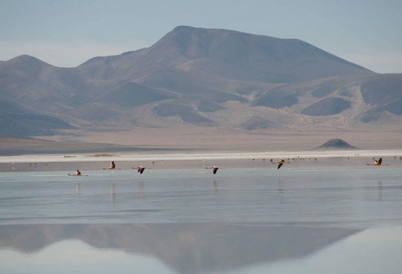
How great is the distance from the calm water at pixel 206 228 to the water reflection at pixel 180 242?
2cm

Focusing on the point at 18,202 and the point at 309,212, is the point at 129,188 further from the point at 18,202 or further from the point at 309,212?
the point at 309,212

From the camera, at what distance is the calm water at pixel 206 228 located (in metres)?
15.7

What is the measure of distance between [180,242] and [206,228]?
6.10ft

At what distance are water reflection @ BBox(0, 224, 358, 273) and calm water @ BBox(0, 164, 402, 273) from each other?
0.02 meters

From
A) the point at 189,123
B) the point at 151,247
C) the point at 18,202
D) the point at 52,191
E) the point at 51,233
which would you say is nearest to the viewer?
the point at 151,247

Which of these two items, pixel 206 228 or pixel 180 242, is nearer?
pixel 180 242

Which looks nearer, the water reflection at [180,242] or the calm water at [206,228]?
the calm water at [206,228]

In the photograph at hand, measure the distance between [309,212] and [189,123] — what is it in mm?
156878

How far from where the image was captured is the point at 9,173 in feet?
158

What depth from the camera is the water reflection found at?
52.4 feet

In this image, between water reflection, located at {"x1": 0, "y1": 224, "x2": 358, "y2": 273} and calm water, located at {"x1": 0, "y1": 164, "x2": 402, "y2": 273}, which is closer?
calm water, located at {"x1": 0, "y1": 164, "x2": 402, "y2": 273}

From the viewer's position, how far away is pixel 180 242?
705 inches

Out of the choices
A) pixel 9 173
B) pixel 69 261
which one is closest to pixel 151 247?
pixel 69 261

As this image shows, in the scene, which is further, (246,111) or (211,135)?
(246,111)
